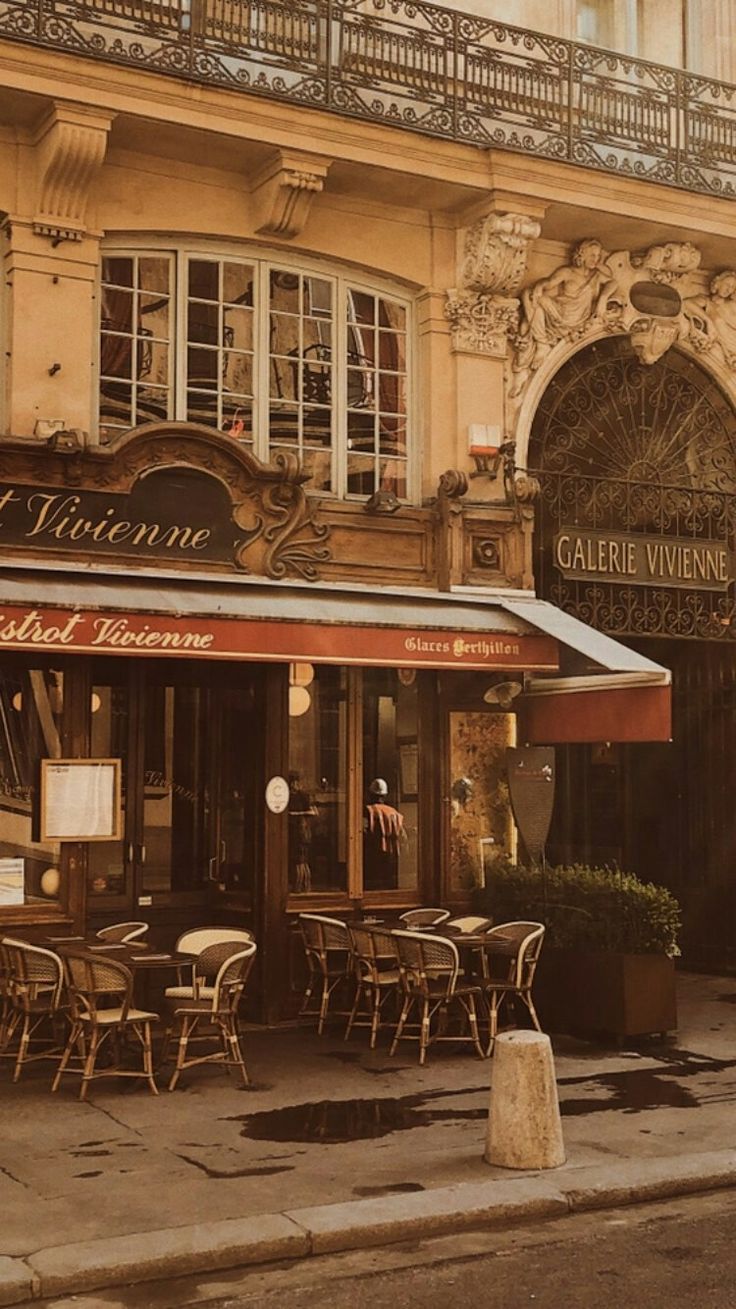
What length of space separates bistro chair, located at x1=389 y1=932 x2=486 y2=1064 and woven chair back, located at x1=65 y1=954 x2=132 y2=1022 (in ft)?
6.91

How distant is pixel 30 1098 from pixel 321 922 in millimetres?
2780

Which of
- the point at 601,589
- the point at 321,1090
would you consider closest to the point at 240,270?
the point at 601,589

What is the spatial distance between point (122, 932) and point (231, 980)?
4.57ft

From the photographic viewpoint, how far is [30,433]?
11.2m

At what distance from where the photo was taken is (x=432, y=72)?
12539 millimetres

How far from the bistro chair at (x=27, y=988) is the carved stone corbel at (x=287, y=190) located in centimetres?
587

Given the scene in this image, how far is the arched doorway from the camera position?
13.6 metres

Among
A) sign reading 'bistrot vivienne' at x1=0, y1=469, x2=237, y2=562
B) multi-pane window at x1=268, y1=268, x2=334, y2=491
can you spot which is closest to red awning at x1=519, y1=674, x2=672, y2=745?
multi-pane window at x1=268, y1=268, x2=334, y2=491

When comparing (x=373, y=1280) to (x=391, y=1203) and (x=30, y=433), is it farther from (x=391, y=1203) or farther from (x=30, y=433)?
(x=30, y=433)

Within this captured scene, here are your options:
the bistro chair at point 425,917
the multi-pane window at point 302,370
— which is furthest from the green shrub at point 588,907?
the multi-pane window at point 302,370

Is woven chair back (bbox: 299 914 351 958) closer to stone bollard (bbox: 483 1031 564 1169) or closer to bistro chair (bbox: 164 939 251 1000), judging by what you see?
bistro chair (bbox: 164 939 251 1000)

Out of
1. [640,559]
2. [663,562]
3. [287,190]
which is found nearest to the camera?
[287,190]

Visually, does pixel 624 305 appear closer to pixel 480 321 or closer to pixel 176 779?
pixel 480 321

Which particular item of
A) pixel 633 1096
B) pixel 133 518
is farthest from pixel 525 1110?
pixel 133 518
